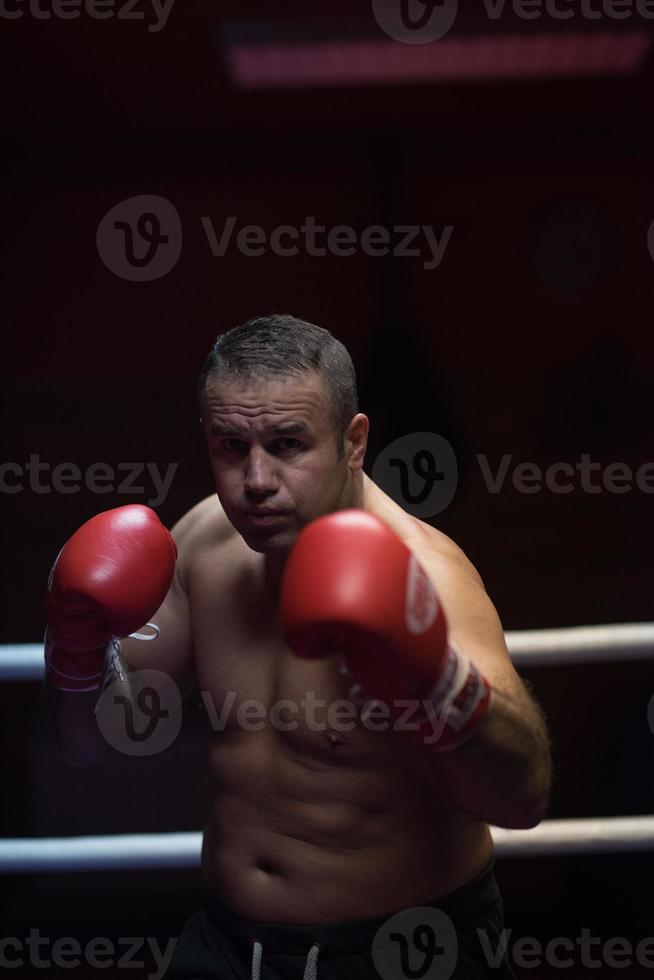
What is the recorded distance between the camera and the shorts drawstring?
1.32 metres

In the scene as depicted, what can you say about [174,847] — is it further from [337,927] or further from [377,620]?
[377,620]

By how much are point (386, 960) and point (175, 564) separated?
0.57 meters

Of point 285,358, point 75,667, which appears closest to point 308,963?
point 75,667

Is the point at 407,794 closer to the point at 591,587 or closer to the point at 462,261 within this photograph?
the point at 591,587

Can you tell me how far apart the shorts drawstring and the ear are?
590 millimetres

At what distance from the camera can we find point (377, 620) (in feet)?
3.38

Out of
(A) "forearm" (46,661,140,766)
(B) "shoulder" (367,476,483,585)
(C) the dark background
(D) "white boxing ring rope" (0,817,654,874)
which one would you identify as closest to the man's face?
(B) "shoulder" (367,476,483,585)

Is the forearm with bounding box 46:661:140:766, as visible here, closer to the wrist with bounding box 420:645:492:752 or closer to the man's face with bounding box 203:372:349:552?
the man's face with bounding box 203:372:349:552

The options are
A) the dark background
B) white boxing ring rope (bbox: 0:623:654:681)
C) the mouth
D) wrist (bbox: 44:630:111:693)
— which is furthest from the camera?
the dark background

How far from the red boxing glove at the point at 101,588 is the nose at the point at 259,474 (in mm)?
205

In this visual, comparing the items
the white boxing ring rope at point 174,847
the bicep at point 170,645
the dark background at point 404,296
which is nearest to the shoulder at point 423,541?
the bicep at point 170,645

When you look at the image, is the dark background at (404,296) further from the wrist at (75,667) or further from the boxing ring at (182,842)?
the wrist at (75,667)

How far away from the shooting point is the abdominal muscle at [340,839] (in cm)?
134

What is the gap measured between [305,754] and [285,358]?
489 mm
